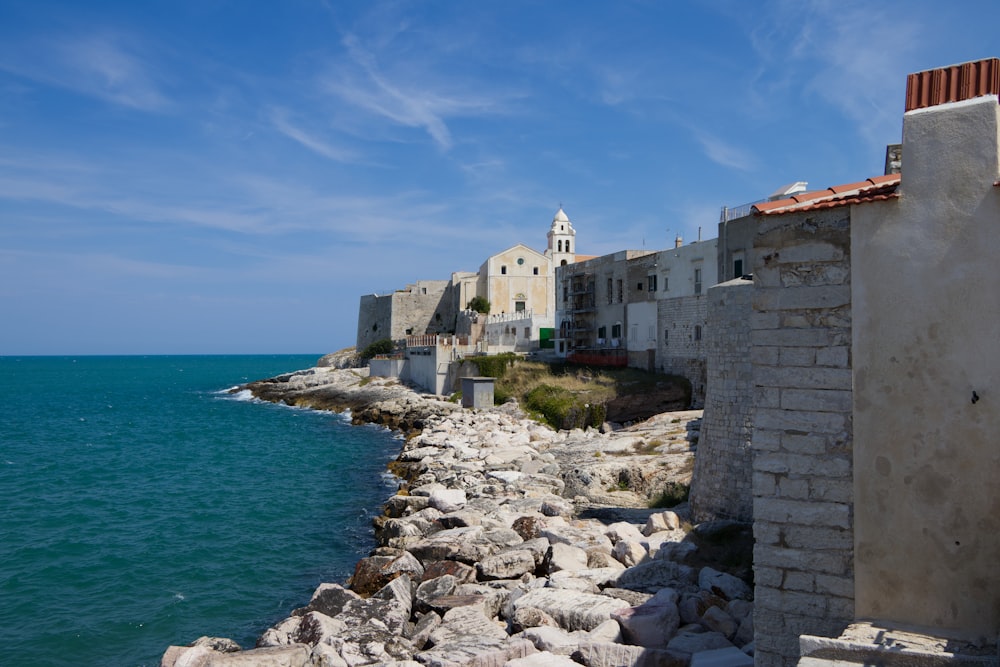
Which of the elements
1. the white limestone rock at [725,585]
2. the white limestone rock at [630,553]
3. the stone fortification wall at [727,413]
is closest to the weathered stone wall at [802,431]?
the white limestone rock at [725,585]

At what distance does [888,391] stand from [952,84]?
2438 millimetres

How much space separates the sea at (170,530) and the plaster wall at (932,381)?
34.7ft

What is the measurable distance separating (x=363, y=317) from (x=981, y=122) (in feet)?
231

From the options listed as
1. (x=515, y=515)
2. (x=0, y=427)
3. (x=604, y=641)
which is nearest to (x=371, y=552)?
(x=515, y=515)

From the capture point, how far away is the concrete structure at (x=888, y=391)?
547 centimetres

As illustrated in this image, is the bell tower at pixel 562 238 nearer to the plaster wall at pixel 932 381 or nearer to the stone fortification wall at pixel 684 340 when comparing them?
the stone fortification wall at pixel 684 340

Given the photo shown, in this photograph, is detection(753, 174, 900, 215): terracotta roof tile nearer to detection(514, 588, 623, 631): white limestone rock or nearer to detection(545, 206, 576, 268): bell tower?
detection(514, 588, 623, 631): white limestone rock

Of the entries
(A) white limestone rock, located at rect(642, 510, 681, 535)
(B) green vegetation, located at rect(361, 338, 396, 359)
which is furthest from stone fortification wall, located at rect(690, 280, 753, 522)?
(B) green vegetation, located at rect(361, 338, 396, 359)

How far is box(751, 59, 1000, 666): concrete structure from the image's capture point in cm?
547

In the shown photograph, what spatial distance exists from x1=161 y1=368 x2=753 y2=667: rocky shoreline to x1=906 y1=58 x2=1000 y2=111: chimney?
17.7ft

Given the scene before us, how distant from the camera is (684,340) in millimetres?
→ 33312

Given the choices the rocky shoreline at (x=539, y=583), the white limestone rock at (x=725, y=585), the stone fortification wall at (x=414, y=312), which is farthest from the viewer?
the stone fortification wall at (x=414, y=312)

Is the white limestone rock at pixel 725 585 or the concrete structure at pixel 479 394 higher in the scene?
the concrete structure at pixel 479 394

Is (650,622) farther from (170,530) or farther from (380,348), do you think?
(380,348)
